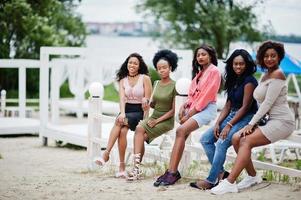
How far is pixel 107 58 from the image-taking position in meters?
13.1

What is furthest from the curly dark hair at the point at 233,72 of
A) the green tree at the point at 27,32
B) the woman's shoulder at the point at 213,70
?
the green tree at the point at 27,32

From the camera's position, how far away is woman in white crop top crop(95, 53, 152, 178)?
7.29m

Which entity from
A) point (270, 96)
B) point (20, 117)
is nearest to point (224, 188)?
point (270, 96)

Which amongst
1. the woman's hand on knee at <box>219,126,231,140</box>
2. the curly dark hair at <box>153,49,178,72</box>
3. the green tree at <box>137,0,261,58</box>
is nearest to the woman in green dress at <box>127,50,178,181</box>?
the curly dark hair at <box>153,49,178,72</box>

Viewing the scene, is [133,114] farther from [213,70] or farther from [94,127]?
[213,70]

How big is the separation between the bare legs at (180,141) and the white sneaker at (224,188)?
0.61 metres

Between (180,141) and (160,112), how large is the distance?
0.57 m

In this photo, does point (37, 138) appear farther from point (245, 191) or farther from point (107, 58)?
point (245, 191)

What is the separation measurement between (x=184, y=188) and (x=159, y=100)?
107cm

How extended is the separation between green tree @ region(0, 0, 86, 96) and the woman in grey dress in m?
11.8

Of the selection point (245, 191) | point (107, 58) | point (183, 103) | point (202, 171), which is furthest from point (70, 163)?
point (107, 58)

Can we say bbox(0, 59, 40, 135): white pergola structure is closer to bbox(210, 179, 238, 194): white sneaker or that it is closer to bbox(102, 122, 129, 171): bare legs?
bbox(102, 122, 129, 171): bare legs

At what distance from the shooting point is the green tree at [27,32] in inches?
686

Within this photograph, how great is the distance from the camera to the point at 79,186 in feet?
22.4
